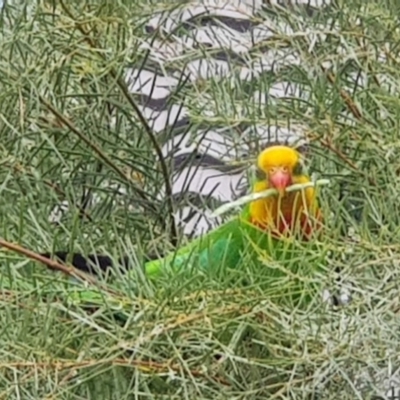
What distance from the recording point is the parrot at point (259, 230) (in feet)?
2.81

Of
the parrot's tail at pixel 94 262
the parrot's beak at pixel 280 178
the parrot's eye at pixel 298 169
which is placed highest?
the parrot's eye at pixel 298 169

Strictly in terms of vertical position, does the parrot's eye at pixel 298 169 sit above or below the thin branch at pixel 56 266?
above

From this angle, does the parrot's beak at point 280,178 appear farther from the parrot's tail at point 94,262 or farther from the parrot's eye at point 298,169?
the parrot's tail at point 94,262

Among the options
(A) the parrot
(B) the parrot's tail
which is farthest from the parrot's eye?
(B) the parrot's tail

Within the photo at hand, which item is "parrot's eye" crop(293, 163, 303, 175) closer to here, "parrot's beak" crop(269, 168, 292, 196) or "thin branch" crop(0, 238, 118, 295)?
"parrot's beak" crop(269, 168, 292, 196)

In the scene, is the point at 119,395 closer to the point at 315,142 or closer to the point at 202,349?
the point at 202,349

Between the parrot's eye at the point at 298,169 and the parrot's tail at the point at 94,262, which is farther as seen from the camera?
the parrot's eye at the point at 298,169

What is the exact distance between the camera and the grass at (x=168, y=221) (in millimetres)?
790

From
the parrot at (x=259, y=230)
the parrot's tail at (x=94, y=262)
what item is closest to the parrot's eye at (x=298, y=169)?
the parrot at (x=259, y=230)

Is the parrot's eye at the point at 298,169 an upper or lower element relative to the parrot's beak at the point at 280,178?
upper

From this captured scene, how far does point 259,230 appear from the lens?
3.10ft

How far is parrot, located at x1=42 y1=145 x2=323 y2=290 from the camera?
0.86 meters

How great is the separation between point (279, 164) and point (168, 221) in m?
0.12

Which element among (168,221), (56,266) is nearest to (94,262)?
(56,266)
